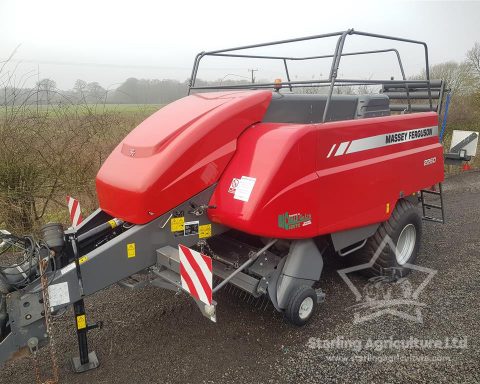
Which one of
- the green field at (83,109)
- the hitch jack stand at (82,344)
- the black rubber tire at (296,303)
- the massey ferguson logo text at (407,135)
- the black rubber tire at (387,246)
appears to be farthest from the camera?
the green field at (83,109)

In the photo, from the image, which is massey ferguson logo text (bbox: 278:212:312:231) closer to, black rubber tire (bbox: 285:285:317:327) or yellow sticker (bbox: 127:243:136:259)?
black rubber tire (bbox: 285:285:317:327)

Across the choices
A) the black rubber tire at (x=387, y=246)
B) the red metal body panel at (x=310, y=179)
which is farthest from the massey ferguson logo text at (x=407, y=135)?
the black rubber tire at (x=387, y=246)

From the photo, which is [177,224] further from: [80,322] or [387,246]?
[387,246]

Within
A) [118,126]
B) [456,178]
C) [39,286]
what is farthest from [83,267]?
[456,178]

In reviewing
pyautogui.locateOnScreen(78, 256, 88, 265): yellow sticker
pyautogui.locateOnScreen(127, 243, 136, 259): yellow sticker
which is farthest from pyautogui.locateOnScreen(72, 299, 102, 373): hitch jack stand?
pyautogui.locateOnScreen(127, 243, 136, 259): yellow sticker

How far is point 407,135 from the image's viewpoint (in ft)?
12.5

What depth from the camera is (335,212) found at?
3143 mm

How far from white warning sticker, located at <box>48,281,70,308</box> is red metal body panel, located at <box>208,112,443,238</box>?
106 centimetres

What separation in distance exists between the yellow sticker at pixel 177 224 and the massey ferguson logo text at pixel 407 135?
192cm

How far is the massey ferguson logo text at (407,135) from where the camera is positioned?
142 inches

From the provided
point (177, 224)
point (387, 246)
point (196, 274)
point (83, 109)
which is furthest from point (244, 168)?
point (83, 109)

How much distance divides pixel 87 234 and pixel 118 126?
12.8 feet

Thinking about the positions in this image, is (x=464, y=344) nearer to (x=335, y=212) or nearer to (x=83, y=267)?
(x=335, y=212)

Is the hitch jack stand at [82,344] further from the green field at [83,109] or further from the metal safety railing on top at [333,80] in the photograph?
the green field at [83,109]
